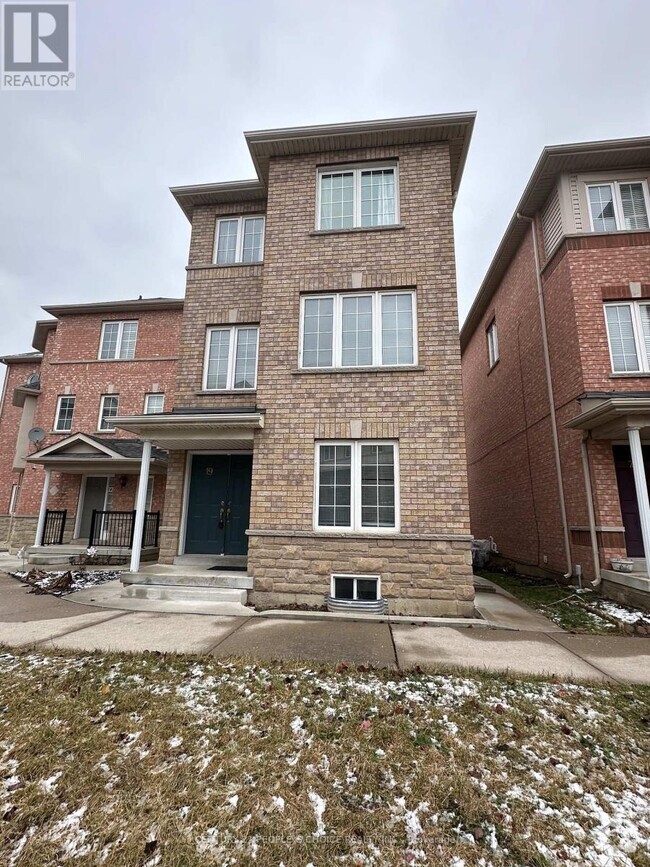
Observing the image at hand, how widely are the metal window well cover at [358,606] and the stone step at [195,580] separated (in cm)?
155

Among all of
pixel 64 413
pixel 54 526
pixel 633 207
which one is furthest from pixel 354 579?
pixel 64 413

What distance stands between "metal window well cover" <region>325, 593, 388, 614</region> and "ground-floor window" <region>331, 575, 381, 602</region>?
220 mm

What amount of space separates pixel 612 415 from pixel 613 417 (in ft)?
0.39

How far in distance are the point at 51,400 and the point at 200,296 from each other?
33.8 feet

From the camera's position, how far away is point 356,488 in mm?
7195

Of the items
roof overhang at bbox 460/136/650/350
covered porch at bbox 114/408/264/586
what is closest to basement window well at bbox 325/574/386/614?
covered porch at bbox 114/408/264/586

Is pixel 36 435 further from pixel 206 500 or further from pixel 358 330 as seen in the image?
pixel 358 330

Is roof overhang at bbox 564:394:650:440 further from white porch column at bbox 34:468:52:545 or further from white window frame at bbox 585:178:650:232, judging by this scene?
white porch column at bbox 34:468:52:545

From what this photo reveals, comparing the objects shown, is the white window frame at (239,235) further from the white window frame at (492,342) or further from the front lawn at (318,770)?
the white window frame at (492,342)

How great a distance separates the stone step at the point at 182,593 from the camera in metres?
7.08

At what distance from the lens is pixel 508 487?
13297 mm

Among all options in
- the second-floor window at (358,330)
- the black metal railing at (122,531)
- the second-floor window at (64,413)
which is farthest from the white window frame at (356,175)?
the second-floor window at (64,413)

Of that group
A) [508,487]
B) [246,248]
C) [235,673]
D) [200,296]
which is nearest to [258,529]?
[235,673]

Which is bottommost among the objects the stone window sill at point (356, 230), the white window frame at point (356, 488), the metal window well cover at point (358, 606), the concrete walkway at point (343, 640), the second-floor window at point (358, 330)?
the concrete walkway at point (343, 640)
